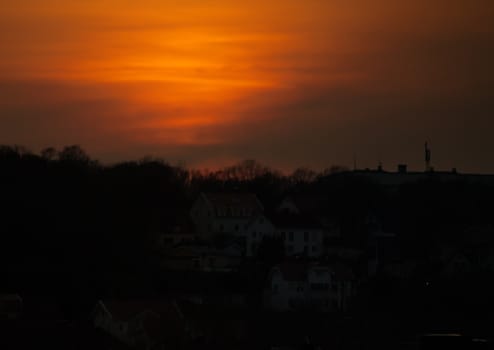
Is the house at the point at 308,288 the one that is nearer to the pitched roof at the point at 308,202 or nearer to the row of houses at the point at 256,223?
the row of houses at the point at 256,223

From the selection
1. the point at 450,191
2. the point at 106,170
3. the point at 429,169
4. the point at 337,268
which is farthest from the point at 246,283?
the point at 429,169

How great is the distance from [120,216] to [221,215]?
14378 mm

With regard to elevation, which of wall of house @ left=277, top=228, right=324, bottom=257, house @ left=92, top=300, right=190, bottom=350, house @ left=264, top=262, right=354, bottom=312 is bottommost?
house @ left=92, top=300, right=190, bottom=350

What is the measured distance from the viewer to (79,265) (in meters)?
67.8

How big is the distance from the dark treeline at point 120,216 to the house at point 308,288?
491 cm

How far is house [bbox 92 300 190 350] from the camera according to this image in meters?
59.2

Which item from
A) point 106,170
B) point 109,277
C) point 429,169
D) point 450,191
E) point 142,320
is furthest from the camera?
point 429,169

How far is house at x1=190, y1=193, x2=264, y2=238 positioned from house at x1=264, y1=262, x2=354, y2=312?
14.3 meters

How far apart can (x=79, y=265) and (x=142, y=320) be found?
8.12 meters

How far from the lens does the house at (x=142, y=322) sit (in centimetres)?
5919

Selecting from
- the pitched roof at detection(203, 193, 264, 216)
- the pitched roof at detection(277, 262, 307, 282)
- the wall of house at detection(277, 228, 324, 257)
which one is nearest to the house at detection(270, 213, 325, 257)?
the wall of house at detection(277, 228, 324, 257)

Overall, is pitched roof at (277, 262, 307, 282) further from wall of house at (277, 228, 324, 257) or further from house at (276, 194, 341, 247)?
house at (276, 194, 341, 247)

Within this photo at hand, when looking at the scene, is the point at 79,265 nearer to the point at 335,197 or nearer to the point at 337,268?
the point at 337,268

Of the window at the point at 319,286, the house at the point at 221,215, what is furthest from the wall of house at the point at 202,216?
the window at the point at 319,286
